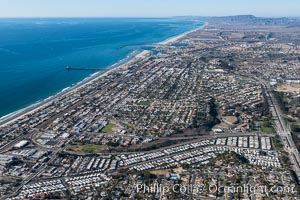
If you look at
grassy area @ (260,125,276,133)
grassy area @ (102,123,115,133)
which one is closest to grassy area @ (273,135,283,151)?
grassy area @ (260,125,276,133)

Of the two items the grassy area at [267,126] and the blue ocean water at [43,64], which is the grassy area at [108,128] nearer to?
the blue ocean water at [43,64]

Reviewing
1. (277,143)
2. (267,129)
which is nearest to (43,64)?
(267,129)

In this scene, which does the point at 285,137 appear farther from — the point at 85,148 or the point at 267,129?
the point at 85,148

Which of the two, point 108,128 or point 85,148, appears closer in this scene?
point 85,148

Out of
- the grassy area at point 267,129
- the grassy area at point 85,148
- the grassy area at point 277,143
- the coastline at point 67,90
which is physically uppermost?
the coastline at point 67,90

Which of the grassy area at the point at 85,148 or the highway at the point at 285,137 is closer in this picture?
the highway at the point at 285,137

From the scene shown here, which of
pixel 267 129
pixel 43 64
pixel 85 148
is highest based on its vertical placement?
pixel 43 64

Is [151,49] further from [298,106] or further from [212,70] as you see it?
[298,106]

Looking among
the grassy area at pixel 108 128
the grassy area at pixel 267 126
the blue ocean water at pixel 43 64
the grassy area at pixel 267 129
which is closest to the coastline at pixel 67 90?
the blue ocean water at pixel 43 64

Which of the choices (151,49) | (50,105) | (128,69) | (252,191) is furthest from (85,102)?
(151,49)
